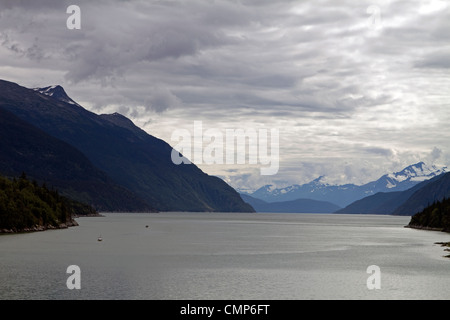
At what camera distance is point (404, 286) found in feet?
292

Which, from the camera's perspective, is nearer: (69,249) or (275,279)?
(275,279)
